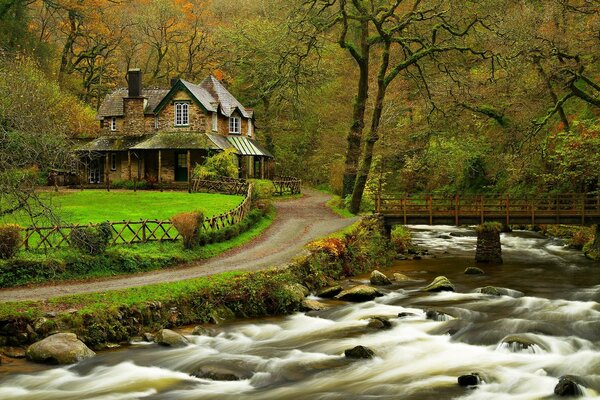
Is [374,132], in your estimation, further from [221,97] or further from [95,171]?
[95,171]

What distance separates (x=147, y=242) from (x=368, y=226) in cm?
1096

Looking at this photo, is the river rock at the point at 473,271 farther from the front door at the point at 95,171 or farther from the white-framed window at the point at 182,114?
the front door at the point at 95,171

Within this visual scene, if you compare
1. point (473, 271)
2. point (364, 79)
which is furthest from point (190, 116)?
point (473, 271)

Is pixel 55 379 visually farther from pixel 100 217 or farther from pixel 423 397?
pixel 100 217

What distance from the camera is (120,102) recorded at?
51156 millimetres

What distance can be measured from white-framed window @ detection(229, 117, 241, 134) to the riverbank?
30823 mm

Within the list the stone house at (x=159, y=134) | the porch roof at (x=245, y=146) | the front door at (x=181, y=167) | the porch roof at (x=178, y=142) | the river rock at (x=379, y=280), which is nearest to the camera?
the river rock at (x=379, y=280)

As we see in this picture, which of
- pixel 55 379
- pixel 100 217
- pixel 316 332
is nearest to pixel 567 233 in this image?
pixel 316 332

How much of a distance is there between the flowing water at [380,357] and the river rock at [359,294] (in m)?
0.42

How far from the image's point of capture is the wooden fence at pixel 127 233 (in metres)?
20.8

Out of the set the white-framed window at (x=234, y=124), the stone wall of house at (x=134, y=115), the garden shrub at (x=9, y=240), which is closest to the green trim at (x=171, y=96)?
the stone wall of house at (x=134, y=115)

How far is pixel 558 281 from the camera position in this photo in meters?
23.9

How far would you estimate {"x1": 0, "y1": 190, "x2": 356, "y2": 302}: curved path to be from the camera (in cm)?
1834

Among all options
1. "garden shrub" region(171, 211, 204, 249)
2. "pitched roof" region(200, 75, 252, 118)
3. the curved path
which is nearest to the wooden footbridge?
the curved path
